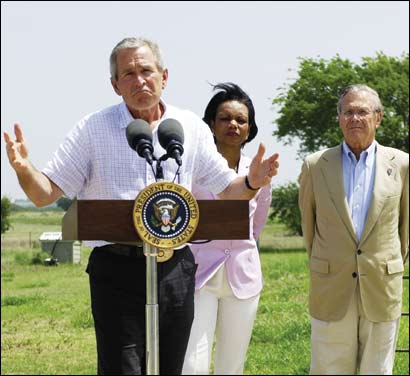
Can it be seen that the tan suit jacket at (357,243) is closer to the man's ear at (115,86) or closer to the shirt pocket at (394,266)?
the shirt pocket at (394,266)

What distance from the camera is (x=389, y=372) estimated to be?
415 centimetres

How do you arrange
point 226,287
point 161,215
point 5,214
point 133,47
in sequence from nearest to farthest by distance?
1. point 161,215
2. point 133,47
3. point 226,287
4. point 5,214

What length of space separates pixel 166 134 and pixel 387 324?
1989 mm

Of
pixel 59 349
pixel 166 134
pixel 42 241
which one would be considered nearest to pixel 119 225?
pixel 166 134

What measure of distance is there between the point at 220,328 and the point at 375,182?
43.8 inches

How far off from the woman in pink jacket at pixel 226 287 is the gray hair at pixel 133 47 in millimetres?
923

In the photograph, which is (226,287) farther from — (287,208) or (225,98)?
(287,208)

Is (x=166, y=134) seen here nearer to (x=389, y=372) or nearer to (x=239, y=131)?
(x=239, y=131)

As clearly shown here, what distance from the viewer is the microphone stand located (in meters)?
2.60

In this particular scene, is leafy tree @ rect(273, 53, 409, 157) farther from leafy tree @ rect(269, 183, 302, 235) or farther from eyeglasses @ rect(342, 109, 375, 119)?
eyeglasses @ rect(342, 109, 375, 119)

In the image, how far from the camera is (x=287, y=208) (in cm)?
2806

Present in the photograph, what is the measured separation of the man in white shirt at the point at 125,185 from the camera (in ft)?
9.53

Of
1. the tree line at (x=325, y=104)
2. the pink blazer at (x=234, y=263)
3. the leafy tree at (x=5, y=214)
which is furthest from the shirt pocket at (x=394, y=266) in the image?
the tree line at (x=325, y=104)

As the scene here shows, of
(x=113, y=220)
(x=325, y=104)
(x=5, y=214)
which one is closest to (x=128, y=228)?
(x=113, y=220)
